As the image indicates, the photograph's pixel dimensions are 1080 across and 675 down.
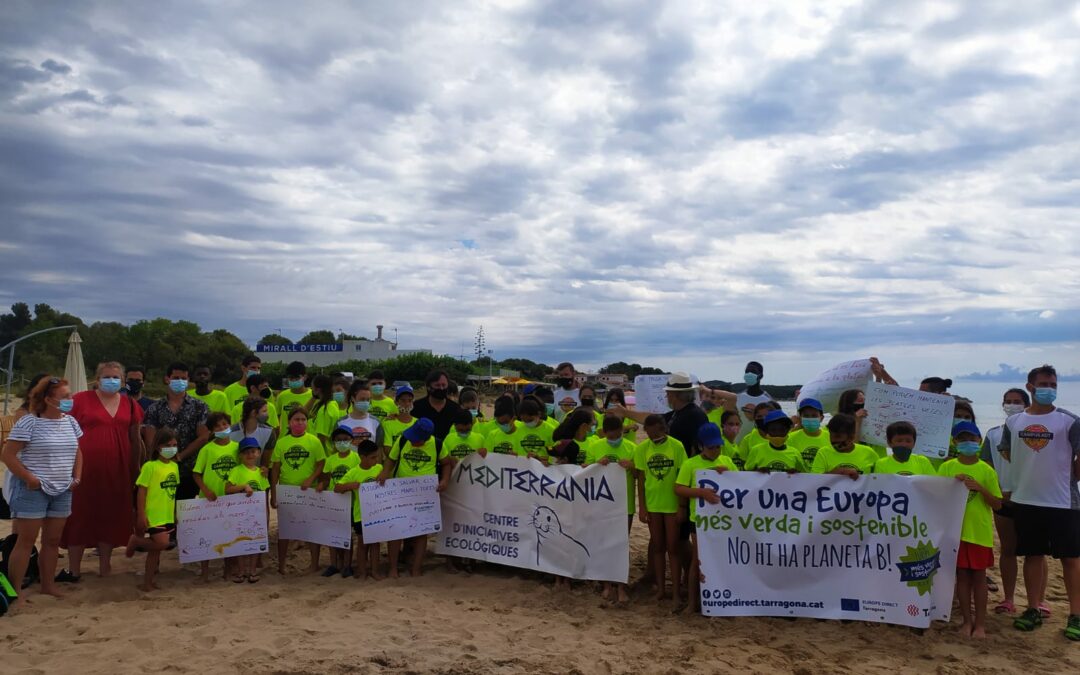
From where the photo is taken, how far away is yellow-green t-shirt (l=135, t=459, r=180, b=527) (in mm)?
7160

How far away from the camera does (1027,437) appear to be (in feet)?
20.2

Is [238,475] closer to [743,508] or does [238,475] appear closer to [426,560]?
[426,560]

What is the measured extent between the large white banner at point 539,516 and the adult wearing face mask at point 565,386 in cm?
193

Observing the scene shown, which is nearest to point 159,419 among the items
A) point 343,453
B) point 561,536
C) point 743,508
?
point 343,453

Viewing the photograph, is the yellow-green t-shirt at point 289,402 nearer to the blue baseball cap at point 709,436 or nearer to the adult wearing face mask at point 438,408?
the adult wearing face mask at point 438,408

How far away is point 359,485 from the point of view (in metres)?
7.51

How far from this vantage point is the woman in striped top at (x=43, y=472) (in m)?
6.53

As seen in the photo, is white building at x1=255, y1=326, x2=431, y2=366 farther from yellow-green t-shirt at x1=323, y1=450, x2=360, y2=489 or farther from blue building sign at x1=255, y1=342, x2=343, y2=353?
yellow-green t-shirt at x1=323, y1=450, x2=360, y2=489

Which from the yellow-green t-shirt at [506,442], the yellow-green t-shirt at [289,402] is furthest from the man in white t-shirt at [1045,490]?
the yellow-green t-shirt at [289,402]

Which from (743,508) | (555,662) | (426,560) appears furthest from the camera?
(426,560)

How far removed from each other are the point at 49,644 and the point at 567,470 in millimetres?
4590

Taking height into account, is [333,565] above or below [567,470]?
below

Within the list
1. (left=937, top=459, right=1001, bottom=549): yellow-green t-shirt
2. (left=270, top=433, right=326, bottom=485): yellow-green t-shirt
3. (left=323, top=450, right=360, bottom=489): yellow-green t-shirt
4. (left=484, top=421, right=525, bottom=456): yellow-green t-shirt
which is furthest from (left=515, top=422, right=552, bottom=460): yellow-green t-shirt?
(left=937, top=459, right=1001, bottom=549): yellow-green t-shirt

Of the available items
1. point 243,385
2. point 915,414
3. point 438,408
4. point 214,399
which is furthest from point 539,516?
point 243,385
